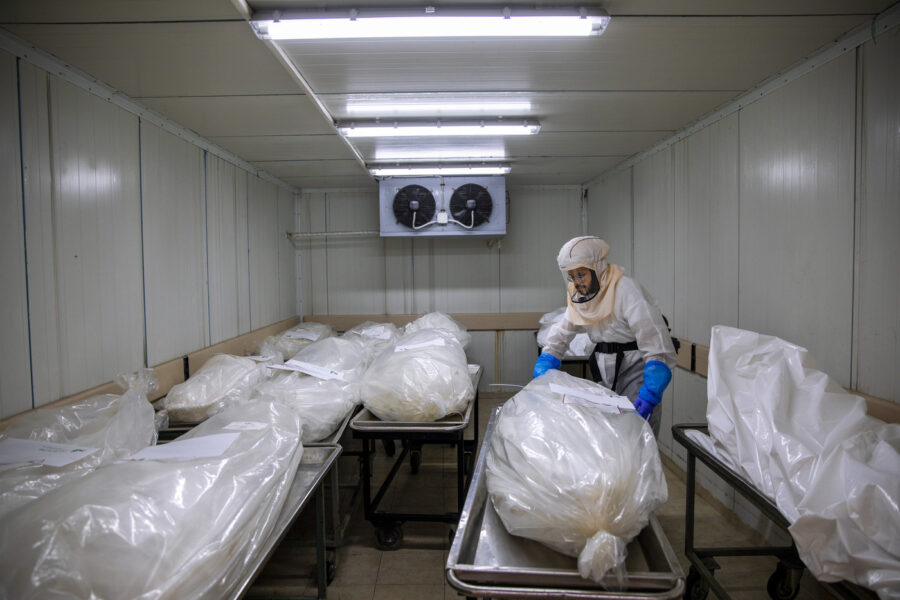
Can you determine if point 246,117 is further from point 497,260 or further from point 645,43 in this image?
point 497,260

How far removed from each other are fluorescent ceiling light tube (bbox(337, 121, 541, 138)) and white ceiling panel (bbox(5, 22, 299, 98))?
1.83ft

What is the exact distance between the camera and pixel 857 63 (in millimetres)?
1645

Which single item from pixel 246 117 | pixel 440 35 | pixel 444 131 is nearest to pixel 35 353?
pixel 246 117

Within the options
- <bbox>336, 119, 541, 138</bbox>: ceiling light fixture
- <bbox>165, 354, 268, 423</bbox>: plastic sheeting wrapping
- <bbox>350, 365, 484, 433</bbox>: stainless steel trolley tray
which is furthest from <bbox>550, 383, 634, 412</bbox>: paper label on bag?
<bbox>336, 119, 541, 138</bbox>: ceiling light fixture

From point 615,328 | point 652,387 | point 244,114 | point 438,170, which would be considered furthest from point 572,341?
point 244,114

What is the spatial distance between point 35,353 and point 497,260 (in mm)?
3789

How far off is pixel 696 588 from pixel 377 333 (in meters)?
2.73

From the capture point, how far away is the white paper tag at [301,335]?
3612 mm

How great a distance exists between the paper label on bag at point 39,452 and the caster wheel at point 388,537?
1420 mm

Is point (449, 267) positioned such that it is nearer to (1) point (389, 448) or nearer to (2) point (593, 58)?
(1) point (389, 448)

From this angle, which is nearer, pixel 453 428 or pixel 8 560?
pixel 8 560

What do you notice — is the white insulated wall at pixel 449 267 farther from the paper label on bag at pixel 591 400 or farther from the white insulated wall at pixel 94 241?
the paper label on bag at pixel 591 400

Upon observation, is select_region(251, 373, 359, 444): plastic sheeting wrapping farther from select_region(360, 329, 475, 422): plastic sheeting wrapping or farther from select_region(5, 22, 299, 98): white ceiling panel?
select_region(5, 22, 299, 98): white ceiling panel

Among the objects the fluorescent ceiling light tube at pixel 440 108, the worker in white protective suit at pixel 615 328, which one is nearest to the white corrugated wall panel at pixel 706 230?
the worker in white protective suit at pixel 615 328
